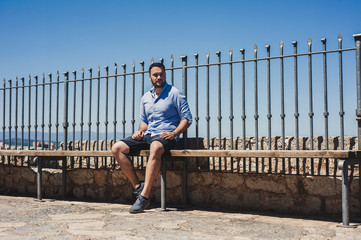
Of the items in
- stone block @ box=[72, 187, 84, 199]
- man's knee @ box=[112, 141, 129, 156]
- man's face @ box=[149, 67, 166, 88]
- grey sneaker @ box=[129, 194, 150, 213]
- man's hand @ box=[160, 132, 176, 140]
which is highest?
man's face @ box=[149, 67, 166, 88]

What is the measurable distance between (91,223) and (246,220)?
147 cm

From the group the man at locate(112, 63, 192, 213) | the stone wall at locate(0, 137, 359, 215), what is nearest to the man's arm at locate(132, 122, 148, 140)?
the man at locate(112, 63, 192, 213)

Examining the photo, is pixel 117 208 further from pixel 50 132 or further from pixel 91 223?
pixel 50 132

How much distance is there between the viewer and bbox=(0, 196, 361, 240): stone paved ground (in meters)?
3.36

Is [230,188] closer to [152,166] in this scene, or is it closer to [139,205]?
[152,166]

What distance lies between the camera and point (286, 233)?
347 cm

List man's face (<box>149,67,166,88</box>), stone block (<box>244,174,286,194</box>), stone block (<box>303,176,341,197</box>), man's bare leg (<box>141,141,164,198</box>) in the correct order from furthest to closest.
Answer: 1. man's face (<box>149,67,166,88</box>)
2. stone block (<box>244,174,286,194</box>)
3. man's bare leg (<box>141,141,164,198</box>)
4. stone block (<box>303,176,341,197</box>)

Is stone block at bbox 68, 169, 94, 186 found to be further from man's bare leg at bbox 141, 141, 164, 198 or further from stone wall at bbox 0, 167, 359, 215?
man's bare leg at bbox 141, 141, 164, 198

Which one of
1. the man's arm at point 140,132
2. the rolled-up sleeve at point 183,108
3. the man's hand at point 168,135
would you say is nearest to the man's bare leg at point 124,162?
the man's arm at point 140,132

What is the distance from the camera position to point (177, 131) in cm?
484

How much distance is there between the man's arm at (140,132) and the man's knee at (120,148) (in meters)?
0.16

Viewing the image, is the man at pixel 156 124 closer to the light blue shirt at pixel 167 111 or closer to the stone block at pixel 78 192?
the light blue shirt at pixel 167 111

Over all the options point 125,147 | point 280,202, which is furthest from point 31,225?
point 280,202

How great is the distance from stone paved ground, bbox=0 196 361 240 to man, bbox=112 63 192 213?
0.52m
